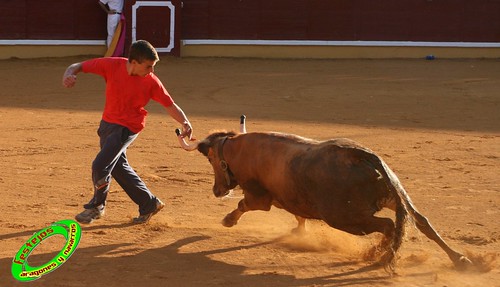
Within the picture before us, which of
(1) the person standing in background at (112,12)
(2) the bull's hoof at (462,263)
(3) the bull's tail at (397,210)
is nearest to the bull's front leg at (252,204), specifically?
(3) the bull's tail at (397,210)

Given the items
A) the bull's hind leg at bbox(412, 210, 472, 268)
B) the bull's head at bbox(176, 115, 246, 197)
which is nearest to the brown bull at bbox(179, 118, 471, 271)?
the bull's hind leg at bbox(412, 210, 472, 268)

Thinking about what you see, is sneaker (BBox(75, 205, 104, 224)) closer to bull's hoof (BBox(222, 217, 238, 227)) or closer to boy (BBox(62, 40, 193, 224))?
boy (BBox(62, 40, 193, 224))

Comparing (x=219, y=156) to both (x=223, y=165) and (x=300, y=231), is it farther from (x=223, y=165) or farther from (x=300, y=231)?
(x=300, y=231)

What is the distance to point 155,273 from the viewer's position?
478cm

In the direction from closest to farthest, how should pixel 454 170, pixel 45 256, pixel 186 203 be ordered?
pixel 45 256, pixel 186 203, pixel 454 170

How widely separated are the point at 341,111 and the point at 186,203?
200 inches

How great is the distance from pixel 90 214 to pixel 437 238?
215 centimetres

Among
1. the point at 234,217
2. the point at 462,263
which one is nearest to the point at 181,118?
the point at 234,217

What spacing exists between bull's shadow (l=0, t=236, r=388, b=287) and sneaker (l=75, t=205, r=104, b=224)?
472 mm

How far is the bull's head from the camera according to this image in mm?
5574

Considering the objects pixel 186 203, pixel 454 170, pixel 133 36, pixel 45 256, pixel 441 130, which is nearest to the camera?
pixel 45 256

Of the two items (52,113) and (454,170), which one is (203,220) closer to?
(454,170)

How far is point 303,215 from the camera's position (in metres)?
5.17

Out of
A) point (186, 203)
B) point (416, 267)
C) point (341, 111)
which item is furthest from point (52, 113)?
point (416, 267)
